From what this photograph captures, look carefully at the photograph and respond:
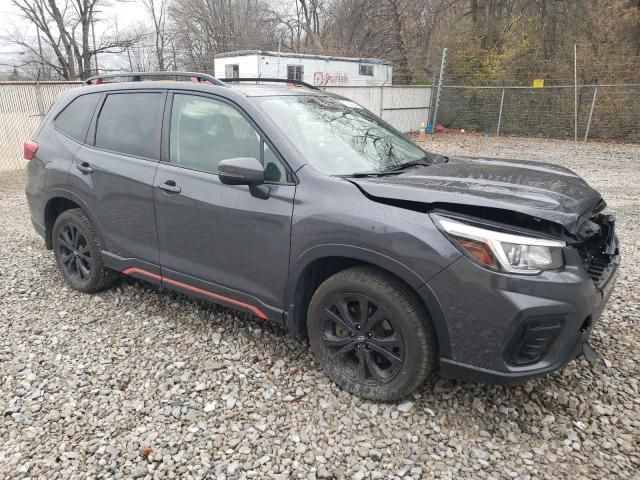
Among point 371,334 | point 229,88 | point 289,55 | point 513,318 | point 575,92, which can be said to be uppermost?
point 289,55

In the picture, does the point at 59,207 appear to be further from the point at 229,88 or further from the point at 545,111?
the point at 545,111

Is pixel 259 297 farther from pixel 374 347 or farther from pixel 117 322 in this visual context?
pixel 117 322

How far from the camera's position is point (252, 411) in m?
2.70

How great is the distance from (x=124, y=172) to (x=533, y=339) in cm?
289

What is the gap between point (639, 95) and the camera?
50.1ft

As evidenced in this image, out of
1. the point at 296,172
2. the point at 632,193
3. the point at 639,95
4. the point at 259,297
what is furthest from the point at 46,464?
the point at 639,95

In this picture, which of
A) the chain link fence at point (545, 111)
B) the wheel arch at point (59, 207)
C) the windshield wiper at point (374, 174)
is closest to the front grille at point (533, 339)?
the windshield wiper at point (374, 174)

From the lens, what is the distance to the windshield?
9.71 ft

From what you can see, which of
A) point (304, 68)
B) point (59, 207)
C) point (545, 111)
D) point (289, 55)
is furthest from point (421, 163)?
point (304, 68)

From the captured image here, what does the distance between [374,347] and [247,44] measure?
35782mm

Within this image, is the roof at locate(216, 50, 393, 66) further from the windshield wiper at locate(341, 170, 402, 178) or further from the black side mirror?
the black side mirror

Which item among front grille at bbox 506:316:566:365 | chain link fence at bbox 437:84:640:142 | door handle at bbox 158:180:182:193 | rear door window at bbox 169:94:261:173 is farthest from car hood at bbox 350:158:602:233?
chain link fence at bbox 437:84:640:142

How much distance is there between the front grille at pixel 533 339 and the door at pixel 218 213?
1.30 m

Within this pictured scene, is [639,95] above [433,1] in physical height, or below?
below
